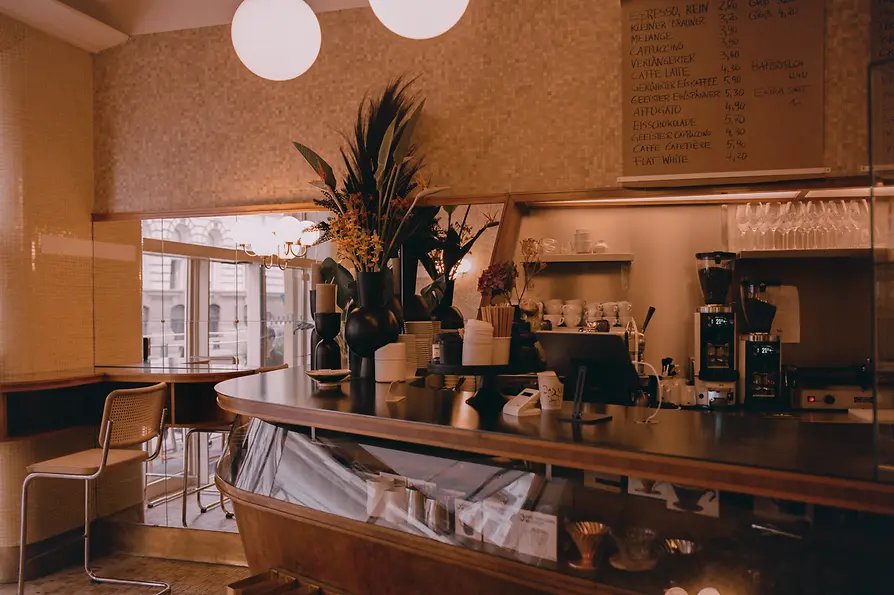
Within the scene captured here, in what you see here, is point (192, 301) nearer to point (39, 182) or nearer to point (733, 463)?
point (39, 182)

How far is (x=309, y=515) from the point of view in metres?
2.44

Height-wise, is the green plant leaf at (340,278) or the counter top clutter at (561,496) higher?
the green plant leaf at (340,278)

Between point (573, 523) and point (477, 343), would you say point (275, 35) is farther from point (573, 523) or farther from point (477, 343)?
A: point (573, 523)

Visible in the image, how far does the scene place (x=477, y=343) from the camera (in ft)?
7.60

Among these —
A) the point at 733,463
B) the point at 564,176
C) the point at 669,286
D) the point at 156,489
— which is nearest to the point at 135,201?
the point at 156,489

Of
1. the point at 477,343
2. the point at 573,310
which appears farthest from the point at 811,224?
the point at 477,343

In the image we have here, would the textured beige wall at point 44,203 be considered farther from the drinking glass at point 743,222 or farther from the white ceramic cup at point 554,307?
the drinking glass at point 743,222

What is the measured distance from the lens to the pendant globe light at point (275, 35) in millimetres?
2586

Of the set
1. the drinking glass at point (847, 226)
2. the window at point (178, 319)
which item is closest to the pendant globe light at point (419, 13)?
the drinking glass at point (847, 226)

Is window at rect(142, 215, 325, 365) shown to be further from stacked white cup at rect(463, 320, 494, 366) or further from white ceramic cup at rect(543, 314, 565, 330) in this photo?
stacked white cup at rect(463, 320, 494, 366)

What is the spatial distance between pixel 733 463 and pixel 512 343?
103 centimetres

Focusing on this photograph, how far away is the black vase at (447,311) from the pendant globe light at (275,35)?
4.96 feet

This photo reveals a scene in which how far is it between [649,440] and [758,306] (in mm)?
2653

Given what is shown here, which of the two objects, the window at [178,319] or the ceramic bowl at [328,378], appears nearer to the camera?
the ceramic bowl at [328,378]
